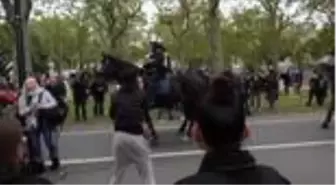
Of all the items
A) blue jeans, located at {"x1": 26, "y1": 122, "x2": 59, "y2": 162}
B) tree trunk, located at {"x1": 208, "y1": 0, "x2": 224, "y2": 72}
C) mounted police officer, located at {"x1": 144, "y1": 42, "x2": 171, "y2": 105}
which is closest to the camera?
blue jeans, located at {"x1": 26, "y1": 122, "x2": 59, "y2": 162}

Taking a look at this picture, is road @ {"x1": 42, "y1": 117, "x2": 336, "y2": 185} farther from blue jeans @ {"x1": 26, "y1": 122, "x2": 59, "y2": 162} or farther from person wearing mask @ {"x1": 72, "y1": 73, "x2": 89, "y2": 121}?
person wearing mask @ {"x1": 72, "y1": 73, "x2": 89, "y2": 121}

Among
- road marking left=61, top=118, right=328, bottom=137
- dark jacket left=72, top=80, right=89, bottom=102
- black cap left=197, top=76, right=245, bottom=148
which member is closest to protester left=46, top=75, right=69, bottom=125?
road marking left=61, top=118, right=328, bottom=137

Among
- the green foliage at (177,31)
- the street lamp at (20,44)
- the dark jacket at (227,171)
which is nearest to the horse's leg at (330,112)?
the street lamp at (20,44)

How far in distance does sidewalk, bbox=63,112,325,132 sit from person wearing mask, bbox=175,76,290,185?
1509cm

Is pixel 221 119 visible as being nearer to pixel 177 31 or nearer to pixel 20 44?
pixel 20 44

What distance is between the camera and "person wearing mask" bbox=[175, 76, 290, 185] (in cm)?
355

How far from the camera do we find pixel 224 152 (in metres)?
3.57

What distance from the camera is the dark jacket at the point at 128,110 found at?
877 centimetres

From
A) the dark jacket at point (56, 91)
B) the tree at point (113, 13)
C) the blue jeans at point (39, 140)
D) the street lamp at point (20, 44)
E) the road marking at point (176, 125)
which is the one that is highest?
the tree at point (113, 13)

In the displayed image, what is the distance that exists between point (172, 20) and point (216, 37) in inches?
1050

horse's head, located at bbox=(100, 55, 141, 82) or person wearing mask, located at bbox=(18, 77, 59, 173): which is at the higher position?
horse's head, located at bbox=(100, 55, 141, 82)

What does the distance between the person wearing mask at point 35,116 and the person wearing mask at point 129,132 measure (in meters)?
3.04

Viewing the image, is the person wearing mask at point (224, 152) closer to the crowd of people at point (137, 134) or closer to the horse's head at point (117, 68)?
the crowd of people at point (137, 134)

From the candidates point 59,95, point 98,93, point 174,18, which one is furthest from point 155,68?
point 174,18
